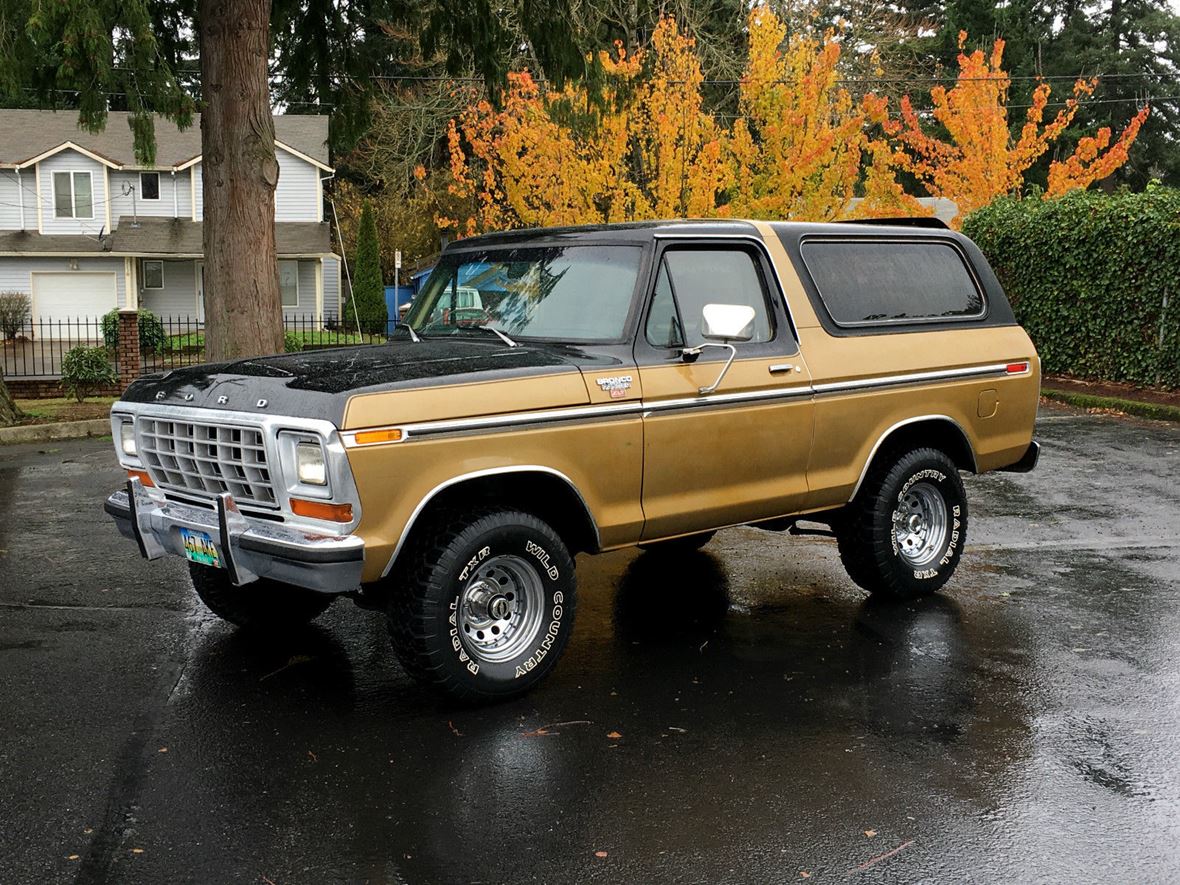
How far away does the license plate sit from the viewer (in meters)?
5.09

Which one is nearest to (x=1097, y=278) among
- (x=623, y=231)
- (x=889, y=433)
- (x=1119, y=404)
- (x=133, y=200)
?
(x=1119, y=404)

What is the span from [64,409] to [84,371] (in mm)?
1276

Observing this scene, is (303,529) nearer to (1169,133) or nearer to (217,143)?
(217,143)

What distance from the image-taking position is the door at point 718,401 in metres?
5.66

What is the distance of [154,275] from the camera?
42344 mm

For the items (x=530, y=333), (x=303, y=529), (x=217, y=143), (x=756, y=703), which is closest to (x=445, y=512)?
(x=303, y=529)

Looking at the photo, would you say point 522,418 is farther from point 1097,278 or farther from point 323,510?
point 1097,278

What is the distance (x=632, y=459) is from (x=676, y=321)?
2.49ft

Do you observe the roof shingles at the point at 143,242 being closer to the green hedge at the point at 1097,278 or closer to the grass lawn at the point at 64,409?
the grass lawn at the point at 64,409

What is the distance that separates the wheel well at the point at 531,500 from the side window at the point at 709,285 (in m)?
0.89

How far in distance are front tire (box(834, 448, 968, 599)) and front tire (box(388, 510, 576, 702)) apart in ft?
6.92

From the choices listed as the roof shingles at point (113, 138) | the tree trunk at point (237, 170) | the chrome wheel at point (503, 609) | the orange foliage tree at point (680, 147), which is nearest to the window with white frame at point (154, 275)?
the roof shingles at point (113, 138)

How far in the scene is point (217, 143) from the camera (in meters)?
11.5

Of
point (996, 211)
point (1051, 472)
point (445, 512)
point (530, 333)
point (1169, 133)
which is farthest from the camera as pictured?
point (1169, 133)
